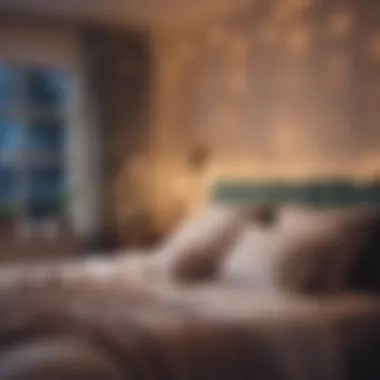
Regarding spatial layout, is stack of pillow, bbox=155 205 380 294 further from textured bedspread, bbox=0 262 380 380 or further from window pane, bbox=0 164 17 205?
window pane, bbox=0 164 17 205

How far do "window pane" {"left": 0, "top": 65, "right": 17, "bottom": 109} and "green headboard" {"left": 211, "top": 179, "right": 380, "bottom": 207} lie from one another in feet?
4.78

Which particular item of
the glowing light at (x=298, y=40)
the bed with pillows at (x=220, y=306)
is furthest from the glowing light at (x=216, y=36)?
the bed with pillows at (x=220, y=306)

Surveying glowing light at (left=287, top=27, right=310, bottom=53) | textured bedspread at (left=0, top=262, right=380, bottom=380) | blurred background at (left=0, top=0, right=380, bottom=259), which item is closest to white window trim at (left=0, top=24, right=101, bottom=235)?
blurred background at (left=0, top=0, right=380, bottom=259)

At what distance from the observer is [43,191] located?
5387 mm

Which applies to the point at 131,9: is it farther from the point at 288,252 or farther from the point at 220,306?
the point at 220,306

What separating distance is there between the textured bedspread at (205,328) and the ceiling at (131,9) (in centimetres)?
193

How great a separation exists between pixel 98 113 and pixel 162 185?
26.0 inches

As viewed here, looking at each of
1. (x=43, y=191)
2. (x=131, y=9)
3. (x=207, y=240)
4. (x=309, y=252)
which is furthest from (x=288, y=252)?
(x=43, y=191)

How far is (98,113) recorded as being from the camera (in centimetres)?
531

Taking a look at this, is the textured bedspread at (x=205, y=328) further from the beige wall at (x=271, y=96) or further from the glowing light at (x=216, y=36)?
the glowing light at (x=216, y=36)

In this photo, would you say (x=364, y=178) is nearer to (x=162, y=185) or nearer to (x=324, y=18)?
(x=324, y=18)

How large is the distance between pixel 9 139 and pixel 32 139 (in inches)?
6.2

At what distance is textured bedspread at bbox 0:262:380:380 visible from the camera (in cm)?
257

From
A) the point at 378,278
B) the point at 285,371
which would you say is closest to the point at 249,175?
the point at 378,278
